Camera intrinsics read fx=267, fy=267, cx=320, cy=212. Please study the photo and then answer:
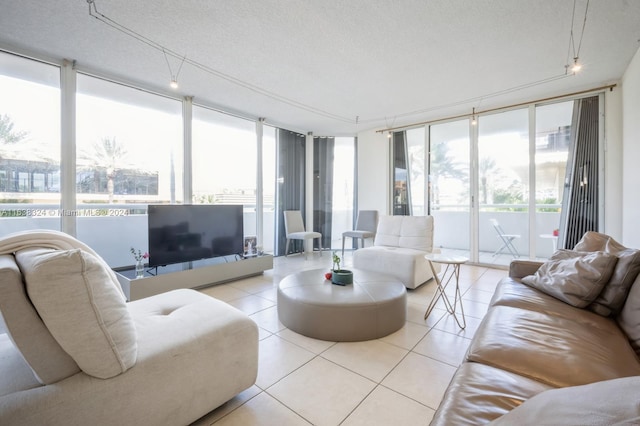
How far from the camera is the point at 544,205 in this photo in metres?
4.26

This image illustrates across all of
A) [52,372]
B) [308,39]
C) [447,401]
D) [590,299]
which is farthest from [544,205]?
[52,372]

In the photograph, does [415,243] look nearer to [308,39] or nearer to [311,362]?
[311,362]

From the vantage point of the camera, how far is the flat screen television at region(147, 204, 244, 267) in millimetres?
3221

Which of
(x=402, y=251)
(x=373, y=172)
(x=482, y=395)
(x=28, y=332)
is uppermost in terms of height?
(x=373, y=172)

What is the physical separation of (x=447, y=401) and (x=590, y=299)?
1459mm

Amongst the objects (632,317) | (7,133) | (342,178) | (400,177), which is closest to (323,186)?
(342,178)

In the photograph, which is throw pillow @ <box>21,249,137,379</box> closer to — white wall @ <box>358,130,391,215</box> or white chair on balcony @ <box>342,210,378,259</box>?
white chair on balcony @ <box>342,210,378,259</box>

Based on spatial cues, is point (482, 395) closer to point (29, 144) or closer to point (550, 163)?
point (29, 144)

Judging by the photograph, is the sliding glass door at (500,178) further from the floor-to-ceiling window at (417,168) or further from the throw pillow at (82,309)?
the throw pillow at (82,309)

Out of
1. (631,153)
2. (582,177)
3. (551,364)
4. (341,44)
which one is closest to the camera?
(551,364)

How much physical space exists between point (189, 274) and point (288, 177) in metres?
3.09

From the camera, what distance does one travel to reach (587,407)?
0.49 meters

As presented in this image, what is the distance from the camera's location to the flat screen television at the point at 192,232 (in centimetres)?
322

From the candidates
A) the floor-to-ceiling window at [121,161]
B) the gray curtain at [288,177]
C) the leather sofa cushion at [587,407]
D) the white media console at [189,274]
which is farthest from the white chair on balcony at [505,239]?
the floor-to-ceiling window at [121,161]
